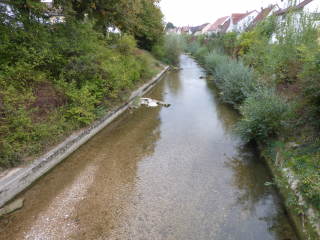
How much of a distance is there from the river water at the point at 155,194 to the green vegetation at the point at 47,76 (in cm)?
93

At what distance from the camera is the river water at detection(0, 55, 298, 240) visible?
3426 mm

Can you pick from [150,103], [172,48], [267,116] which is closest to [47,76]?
[150,103]

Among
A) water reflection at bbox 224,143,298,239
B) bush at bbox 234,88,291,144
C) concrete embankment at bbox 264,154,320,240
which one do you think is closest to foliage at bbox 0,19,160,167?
water reflection at bbox 224,143,298,239

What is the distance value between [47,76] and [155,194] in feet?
16.1

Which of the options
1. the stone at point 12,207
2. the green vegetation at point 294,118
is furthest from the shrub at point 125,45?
the stone at point 12,207

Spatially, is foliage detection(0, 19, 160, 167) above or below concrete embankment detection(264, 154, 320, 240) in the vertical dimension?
above

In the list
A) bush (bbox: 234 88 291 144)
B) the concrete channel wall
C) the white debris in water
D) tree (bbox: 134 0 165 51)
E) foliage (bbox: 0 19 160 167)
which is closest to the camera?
the concrete channel wall

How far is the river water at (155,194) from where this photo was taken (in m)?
3.43

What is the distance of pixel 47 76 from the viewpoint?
241 inches

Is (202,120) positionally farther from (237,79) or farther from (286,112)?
(286,112)

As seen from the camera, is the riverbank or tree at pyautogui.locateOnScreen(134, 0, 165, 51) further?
tree at pyautogui.locateOnScreen(134, 0, 165, 51)

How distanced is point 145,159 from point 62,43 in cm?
451

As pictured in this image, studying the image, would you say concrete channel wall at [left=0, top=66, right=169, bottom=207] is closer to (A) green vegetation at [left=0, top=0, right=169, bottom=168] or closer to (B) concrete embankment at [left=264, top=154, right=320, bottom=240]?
(A) green vegetation at [left=0, top=0, right=169, bottom=168]

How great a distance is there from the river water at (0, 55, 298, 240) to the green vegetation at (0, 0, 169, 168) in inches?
36.8
